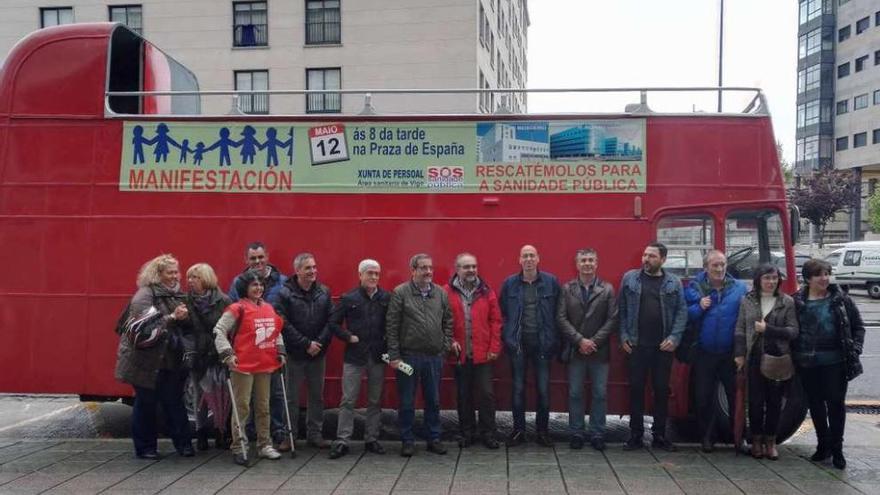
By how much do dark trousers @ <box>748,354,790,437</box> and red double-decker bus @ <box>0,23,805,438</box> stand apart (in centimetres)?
76

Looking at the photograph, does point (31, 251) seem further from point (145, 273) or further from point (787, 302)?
point (787, 302)

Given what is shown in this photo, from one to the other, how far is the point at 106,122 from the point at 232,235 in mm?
1760

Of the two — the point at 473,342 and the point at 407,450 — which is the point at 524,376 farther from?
the point at 407,450

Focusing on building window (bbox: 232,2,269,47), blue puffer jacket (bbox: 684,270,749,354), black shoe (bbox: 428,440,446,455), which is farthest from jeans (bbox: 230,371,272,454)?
building window (bbox: 232,2,269,47)

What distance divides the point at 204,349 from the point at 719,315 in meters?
4.84

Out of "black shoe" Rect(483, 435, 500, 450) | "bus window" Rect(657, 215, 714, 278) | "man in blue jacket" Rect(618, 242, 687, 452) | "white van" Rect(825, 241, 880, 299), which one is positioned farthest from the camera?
"white van" Rect(825, 241, 880, 299)

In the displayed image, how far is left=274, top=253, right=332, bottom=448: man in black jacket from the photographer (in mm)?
6844

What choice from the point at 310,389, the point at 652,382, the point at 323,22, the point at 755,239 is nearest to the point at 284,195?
the point at 310,389

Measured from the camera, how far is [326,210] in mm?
7488

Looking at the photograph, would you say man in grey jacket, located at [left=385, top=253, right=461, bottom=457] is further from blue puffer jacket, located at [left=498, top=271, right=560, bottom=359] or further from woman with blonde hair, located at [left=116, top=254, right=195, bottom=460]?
woman with blonde hair, located at [left=116, top=254, right=195, bottom=460]

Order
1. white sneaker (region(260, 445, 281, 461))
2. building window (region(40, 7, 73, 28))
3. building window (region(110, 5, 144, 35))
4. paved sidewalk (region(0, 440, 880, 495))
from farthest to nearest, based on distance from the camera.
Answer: building window (region(40, 7, 73, 28)), building window (region(110, 5, 144, 35)), white sneaker (region(260, 445, 281, 461)), paved sidewalk (region(0, 440, 880, 495))

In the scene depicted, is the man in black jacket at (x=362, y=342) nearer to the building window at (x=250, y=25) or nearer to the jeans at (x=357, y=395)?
the jeans at (x=357, y=395)

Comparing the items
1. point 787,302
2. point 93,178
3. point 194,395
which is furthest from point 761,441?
point 93,178

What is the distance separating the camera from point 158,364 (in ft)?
21.7
